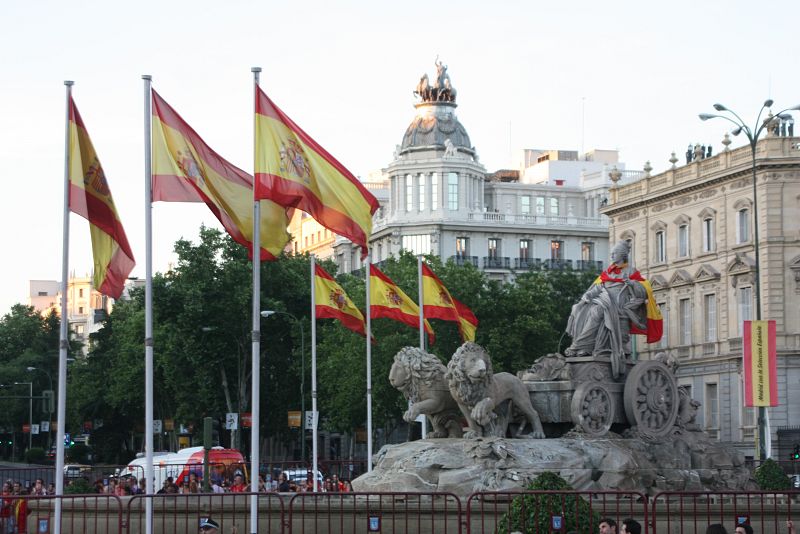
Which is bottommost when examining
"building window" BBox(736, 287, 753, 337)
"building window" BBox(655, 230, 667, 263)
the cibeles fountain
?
the cibeles fountain

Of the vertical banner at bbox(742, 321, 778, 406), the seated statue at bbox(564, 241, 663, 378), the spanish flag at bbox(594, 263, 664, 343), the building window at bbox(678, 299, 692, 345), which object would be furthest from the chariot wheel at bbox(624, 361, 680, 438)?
the building window at bbox(678, 299, 692, 345)

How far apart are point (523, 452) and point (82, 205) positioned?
7446mm

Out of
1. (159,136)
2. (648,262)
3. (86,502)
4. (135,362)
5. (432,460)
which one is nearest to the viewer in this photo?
(159,136)

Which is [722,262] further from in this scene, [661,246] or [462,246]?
[462,246]

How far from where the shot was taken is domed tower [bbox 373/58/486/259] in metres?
107

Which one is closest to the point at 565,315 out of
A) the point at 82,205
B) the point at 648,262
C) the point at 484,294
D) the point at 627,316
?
the point at 648,262

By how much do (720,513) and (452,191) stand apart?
86.6m

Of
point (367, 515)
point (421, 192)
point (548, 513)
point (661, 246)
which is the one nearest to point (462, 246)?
point (421, 192)

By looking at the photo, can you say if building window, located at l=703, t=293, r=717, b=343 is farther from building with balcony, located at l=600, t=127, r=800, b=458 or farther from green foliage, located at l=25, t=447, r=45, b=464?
green foliage, located at l=25, t=447, r=45, b=464

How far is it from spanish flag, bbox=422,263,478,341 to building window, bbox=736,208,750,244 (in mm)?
35047

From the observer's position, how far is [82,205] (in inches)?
890

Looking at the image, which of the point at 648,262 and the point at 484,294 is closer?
the point at 484,294

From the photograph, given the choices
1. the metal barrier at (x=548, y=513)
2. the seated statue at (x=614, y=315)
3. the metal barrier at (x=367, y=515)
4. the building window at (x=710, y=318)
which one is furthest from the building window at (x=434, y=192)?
the metal barrier at (x=548, y=513)

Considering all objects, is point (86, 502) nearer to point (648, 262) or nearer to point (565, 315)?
point (648, 262)
